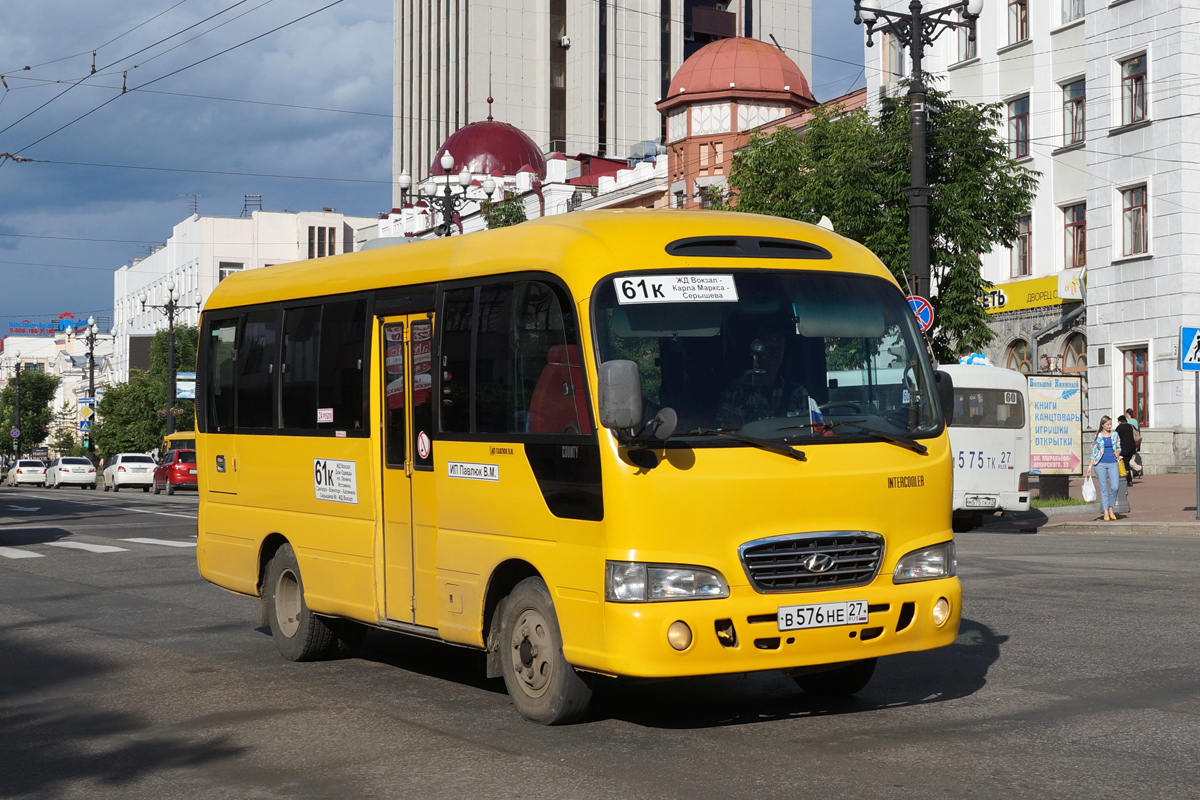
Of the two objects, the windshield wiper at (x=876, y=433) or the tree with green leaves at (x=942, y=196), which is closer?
the windshield wiper at (x=876, y=433)

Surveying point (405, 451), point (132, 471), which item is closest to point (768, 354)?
point (405, 451)

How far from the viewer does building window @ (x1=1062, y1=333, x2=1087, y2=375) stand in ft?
128

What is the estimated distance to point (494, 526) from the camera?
7.80 metres

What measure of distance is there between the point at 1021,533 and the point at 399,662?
47.5ft

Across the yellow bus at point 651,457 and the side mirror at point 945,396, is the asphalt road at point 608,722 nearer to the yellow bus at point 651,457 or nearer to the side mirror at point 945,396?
the yellow bus at point 651,457

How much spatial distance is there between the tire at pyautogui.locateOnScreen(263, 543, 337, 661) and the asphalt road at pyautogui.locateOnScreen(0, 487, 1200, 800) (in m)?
0.13

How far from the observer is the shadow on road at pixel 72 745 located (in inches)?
261

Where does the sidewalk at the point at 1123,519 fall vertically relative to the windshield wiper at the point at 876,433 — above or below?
below

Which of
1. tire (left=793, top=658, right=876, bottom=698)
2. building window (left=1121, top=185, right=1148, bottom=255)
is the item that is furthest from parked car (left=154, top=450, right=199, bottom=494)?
tire (left=793, top=658, right=876, bottom=698)

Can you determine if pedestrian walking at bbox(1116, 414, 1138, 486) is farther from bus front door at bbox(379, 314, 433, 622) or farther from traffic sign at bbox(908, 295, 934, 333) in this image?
bus front door at bbox(379, 314, 433, 622)

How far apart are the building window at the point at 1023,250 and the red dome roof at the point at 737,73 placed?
19066mm

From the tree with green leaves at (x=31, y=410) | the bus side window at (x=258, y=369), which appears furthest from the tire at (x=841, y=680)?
the tree with green leaves at (x=31, y=410)

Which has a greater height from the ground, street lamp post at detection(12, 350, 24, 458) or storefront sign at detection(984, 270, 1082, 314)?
storefront sign at detection(984, 270, 1082, 314)

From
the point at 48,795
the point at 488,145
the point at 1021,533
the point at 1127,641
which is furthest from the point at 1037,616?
the point at 488,145
